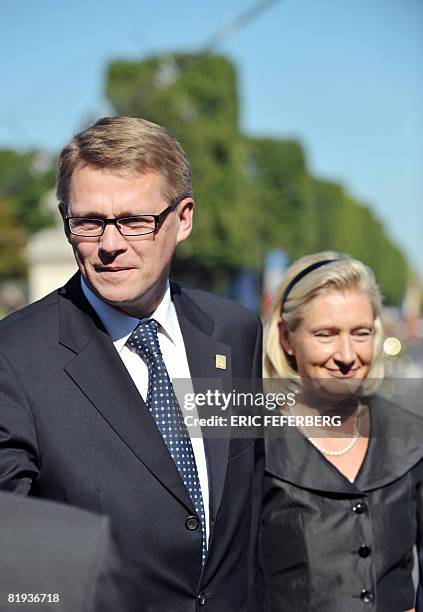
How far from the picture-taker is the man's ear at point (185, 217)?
2.70 meters

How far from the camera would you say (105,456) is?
2457 mm

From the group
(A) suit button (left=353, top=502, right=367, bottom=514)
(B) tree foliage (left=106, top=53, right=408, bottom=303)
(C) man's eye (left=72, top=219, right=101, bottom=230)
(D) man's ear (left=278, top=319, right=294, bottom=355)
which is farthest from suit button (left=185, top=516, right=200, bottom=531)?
(B) tree foliage (left=106, top=53, right=408, bottom=303)

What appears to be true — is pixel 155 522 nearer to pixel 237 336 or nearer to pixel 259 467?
pixel 259 467

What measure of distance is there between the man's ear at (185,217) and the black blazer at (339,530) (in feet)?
2.66

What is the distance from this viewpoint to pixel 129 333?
8.73 ft

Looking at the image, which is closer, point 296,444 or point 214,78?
point 296,444

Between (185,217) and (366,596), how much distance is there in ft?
4.16

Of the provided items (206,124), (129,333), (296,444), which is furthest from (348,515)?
(206,124)

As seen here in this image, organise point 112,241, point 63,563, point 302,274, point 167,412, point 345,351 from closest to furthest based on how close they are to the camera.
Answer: point 63,563
point 112,241
point 167,412
point 345,351
point 302,274

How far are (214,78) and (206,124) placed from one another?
3.39 metres

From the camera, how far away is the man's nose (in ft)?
8.03

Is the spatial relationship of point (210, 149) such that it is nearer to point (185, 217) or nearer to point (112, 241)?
point (185, 217)

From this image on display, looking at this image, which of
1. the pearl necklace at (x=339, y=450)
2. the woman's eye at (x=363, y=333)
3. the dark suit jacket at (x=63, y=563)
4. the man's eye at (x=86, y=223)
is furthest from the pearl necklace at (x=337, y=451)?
the dark suit jacket at (x=63, y=563)

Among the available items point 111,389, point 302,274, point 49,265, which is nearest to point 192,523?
point 111,389
